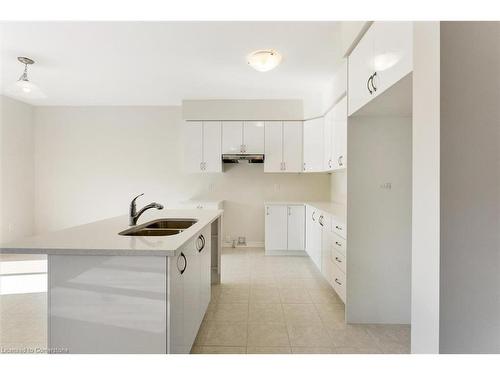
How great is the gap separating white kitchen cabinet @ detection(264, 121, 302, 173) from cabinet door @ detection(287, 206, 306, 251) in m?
0.71

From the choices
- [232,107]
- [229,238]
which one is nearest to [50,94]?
[232,107]

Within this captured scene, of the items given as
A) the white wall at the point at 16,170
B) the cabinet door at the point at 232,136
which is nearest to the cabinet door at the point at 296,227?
the cabinet door at the point at 232,136

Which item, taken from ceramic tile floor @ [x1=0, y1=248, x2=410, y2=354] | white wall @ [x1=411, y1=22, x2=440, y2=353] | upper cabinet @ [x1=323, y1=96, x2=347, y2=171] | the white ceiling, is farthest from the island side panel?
upper cabinet @ [x1=323, y1=96, x2=347, y2=171]

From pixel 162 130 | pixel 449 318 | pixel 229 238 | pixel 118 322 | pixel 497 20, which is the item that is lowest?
pixel 229 238

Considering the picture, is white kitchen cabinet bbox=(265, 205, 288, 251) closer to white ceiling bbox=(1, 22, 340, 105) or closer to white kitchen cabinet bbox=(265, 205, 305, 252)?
white kitchen cabinet bbox=(265, 205, 305, 252)

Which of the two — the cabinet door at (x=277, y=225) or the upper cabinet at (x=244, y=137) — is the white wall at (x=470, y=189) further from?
the upper cabinet at (x=244, y=137)

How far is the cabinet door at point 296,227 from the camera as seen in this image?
13.9 feet

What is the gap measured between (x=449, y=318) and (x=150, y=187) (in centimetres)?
477

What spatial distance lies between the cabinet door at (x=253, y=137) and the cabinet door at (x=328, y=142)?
106cm

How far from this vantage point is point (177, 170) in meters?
4.94

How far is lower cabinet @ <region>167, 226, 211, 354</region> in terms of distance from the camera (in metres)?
1.29

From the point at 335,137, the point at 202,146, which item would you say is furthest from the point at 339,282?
the point at 202,146
